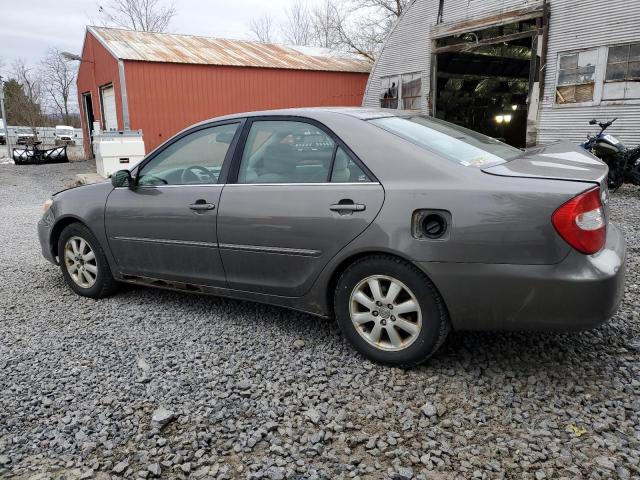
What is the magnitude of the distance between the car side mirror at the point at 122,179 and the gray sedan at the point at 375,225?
0.06 feet

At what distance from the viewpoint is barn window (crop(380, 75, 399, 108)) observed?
53.1 feet

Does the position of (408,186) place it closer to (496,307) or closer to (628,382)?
(496,307)

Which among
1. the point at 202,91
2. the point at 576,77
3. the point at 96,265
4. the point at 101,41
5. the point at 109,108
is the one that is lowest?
the point at 96,265

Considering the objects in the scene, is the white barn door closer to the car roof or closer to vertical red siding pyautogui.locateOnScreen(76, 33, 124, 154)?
vertical red siding pyautogui.locateOnScreen(76, 33, 124, 154)

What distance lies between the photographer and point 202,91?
57.6 ft

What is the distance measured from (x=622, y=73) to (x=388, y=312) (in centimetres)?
1041

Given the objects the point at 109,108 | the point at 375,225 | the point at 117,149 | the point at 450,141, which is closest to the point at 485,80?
the point at 117,149

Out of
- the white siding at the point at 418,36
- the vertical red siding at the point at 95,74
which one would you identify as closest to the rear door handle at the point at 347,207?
the white siding at the point at 418,36

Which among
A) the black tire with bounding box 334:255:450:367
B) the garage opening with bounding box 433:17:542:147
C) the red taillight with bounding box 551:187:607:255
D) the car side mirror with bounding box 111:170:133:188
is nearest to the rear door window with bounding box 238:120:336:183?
the black tire with bounding box 334:255:450:367

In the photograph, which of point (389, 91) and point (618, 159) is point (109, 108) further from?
point (618, 159)

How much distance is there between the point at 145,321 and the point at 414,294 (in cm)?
215

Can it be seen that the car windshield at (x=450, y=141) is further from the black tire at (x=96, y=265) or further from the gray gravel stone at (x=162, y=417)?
the black tire at (x=96, y=265)

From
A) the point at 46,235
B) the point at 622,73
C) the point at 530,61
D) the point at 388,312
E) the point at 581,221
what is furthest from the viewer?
the point at 530,61

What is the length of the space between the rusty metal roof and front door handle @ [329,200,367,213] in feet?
51.7
